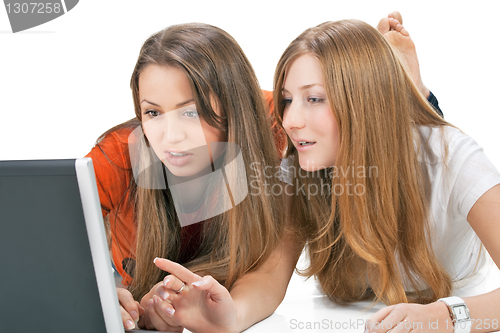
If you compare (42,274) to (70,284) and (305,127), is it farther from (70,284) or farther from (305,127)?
(305,127)

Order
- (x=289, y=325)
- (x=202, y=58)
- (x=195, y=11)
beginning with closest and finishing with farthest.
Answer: (x=289, y=325), (x=202, y=58), (x=195, y=11)

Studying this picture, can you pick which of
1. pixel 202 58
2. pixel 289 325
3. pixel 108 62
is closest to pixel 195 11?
pixel 108 62

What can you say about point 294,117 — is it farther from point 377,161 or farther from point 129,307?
point 129,307

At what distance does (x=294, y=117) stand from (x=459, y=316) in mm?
554

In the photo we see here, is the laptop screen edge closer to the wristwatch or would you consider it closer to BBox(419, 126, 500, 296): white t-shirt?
the wristwatch

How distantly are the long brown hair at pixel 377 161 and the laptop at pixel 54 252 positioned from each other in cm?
61

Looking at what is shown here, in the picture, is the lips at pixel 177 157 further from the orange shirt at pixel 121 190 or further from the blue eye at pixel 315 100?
the blue eye at pixel 315 100

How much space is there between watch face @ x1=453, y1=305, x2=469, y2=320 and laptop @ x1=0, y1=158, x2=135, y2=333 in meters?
0.66

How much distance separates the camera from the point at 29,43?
161cm

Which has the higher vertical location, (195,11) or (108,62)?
(195,11)

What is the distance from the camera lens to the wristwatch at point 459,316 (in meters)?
0.91

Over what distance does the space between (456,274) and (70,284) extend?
1.02 meters

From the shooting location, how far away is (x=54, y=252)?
657mm

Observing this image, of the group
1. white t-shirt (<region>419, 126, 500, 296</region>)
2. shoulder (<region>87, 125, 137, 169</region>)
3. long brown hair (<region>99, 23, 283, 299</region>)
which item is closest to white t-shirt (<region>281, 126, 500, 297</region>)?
white t-shirt (<region>419, 126, 500, 296</region>)
